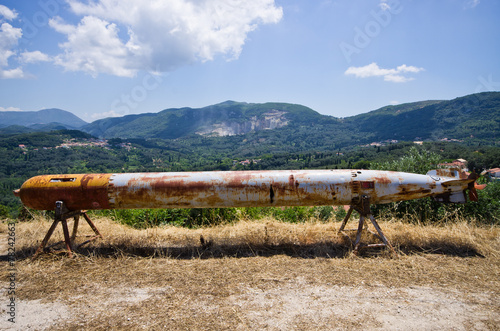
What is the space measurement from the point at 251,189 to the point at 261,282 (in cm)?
180

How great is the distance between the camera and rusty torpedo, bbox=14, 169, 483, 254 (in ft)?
16.9

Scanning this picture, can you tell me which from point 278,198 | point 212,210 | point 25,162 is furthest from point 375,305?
point 25,162

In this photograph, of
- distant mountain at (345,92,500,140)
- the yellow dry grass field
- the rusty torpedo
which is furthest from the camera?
distant mountain at (345,92,500,140)

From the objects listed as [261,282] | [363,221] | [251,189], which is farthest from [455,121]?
[261,282]

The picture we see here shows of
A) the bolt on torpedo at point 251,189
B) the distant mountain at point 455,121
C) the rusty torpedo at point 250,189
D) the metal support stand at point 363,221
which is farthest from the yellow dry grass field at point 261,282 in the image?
the distant mountain at point 455,121

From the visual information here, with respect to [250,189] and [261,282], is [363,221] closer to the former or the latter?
[250,189]

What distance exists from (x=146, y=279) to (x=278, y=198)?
280 centimetres

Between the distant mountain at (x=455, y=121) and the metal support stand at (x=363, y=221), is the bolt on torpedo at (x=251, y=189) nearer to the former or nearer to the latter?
the metal support stand at (x=363, y=221)

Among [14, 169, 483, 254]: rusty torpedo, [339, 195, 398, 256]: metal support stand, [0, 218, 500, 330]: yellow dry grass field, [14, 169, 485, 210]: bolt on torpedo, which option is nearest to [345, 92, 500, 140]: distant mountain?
[14, 169, 485, 210]: bolt on torpedo

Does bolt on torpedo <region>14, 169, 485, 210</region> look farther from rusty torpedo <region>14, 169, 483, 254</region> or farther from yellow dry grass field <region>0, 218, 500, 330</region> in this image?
yellow dry grass field <region>0, 218, 500, 330</region>

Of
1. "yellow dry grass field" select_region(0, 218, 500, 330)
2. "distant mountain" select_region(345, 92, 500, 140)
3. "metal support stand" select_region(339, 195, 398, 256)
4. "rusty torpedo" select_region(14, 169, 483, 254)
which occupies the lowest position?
"yellow dry grass field" select_region(0, 218, 500, 330)

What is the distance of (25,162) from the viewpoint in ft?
297

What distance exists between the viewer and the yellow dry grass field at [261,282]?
3.11 m

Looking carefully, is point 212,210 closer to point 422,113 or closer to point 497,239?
point 497,239
